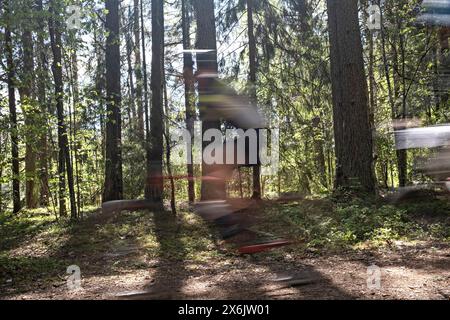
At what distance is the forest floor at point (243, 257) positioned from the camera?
13.6ft

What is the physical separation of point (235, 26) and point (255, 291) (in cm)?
1112

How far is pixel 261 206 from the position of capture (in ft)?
34.1

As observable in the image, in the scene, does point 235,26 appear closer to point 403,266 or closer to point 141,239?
point 141,239

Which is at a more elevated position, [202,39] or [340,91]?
[202,39]

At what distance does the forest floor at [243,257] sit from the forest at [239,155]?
38 mm

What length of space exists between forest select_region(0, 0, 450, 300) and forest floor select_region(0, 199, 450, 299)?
4cm

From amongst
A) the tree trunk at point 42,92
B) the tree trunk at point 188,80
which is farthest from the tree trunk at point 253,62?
the tree trunk at point 42,92

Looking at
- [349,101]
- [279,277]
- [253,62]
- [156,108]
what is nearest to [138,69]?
[156,108]

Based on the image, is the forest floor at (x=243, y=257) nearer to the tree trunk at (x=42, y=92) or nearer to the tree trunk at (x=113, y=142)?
the tree trunk at (x=113, y=142)

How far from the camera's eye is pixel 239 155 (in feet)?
31.4

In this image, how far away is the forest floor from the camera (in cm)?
416

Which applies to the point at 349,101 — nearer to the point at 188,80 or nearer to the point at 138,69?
the point at 188,80

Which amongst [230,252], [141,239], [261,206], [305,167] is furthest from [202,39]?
[305,167]

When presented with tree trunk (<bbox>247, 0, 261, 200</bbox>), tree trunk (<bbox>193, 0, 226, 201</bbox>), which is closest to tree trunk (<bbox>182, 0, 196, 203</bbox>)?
tree trunk (<bbox>193, 0, 226, 201</bbox>)
